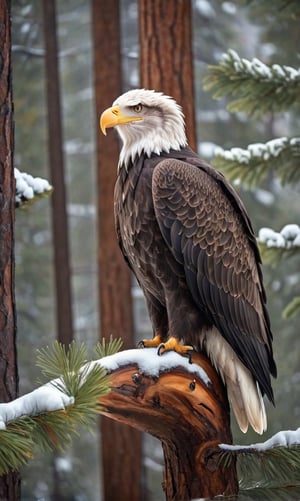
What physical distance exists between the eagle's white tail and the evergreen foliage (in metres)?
1.35

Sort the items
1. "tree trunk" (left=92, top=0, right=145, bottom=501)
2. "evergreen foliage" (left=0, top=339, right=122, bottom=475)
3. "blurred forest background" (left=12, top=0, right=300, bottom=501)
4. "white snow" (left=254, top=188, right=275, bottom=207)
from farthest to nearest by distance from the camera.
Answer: "white snow" (left=254, top=188, right=275, bottom=207) → "blurred forest background" (left=12, top=0, right=300, bottom=501) → "tree trunk" (left=92, top=0, right=145, bottom=501) → "evergreen foliage" (left=0, top=339, right=122, bottom=475)

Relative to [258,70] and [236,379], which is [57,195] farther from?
[236,379]

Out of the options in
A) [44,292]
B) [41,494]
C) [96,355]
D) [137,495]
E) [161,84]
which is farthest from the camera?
[44,292]

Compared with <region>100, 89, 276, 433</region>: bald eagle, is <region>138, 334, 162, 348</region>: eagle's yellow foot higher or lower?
lower

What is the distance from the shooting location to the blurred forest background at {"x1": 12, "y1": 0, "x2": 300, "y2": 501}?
42.2 ft

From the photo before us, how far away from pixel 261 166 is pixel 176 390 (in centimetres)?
242

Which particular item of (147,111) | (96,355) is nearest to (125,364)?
(96,355)

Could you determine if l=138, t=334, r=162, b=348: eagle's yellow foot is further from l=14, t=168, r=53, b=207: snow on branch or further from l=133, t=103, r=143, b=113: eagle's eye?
l=133, t=103, r=143, b=113: eagle's eye

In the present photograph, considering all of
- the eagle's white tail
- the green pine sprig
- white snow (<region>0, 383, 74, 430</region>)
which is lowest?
the green pine sprig

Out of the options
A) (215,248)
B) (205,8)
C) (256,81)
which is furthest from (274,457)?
(205,8)

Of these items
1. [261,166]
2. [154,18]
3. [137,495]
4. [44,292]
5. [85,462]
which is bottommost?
[85,462]

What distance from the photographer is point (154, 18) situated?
672 centimetres

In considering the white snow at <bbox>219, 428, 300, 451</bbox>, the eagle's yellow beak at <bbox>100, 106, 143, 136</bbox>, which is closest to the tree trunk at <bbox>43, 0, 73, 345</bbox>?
the eagle's yellow beak at <bbox>100, 106, 143, 136</bbox>

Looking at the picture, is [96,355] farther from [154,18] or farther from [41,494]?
[41,494]
